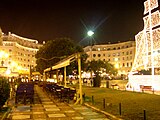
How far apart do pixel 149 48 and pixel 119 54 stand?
384ft

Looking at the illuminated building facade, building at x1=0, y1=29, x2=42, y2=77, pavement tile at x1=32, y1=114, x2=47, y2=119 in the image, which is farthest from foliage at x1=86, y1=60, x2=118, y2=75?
pavement tile at x1=32, y1=114, x2=47, y2=119

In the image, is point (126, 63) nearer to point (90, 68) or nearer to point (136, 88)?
point (90, 68)

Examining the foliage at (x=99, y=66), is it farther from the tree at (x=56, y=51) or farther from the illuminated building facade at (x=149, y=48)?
the illuminated building facade at (x=149, y=48)

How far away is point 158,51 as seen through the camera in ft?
107

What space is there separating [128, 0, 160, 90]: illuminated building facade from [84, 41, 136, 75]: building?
10327 centimetres

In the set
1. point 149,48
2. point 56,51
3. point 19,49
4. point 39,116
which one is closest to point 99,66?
point 56,51

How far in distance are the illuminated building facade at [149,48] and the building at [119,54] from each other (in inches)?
4066

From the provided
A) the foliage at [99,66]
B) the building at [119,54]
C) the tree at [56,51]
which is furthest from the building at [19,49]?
the tree at [56,51]

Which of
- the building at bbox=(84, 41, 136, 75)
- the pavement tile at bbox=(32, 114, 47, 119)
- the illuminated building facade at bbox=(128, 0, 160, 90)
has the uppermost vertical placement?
the building at bbox=(84, 41, 136, 75)

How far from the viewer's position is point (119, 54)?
150 m

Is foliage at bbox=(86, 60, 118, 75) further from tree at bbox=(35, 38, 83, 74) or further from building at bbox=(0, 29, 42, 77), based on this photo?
tree at bbox=(35, 38, 83, 74)

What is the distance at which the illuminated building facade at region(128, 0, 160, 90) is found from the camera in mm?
32562

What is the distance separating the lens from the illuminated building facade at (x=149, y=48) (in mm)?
32562

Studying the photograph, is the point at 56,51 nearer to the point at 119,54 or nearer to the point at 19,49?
the point at 119,54
